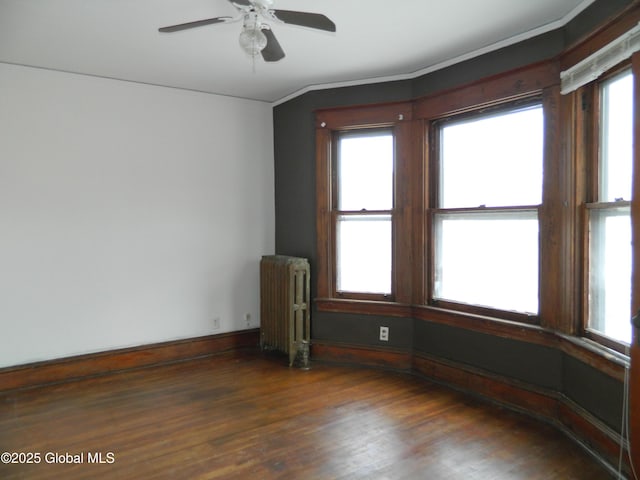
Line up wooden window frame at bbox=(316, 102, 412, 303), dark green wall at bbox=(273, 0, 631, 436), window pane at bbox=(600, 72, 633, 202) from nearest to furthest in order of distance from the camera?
window pane at bbox=(600, 72, 633, 202)
dark green wall at bbox=(273, 0, 631, 436)
wooden window frame at bbox=(316, 102, 412, 303)

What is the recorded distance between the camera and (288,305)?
3.75m

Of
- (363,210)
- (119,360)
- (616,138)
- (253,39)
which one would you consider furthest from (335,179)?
(119,360)

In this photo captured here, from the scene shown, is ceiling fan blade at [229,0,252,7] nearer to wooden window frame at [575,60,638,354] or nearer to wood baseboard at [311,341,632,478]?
wooden window frame at [575,60,638,354]

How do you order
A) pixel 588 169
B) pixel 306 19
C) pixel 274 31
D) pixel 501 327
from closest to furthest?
1. pixel 306 19
2. pixel 588 169
3. pixel 274 31
4. pixel 501 327

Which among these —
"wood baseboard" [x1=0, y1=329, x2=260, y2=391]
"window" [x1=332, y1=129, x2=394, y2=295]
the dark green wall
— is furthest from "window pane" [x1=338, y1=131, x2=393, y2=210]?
"wood baseboard" [x1=0, y1=329, x2=260, y2=391]

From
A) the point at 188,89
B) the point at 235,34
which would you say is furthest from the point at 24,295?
the point at 235,34

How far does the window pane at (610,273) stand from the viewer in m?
2.21

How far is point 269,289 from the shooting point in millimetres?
4047

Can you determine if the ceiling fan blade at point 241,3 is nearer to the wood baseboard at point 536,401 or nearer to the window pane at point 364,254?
the window pane at point 364,254

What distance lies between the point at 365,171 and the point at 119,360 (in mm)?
2769

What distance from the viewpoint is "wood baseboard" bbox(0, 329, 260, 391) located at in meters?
3.27

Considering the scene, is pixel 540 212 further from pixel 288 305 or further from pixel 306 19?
pixel 288 305

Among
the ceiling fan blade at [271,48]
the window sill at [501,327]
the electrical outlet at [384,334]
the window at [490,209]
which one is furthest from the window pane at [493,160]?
the ceiling fan blade at [271,48]

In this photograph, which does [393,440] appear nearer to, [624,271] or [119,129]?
[624,271]
